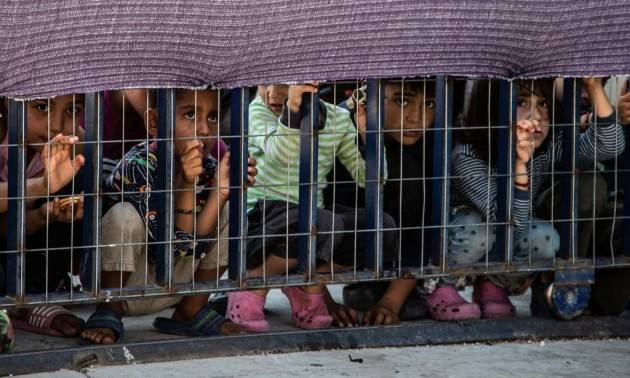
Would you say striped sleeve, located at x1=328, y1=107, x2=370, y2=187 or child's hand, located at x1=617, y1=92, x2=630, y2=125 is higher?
child's hand, located at x1=617, y1=92, x2=630, y2=125

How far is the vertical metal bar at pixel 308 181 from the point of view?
4.75 metres

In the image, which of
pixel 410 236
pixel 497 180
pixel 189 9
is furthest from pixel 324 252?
pixel 189 9

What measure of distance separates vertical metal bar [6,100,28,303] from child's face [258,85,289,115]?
1166 millimetres

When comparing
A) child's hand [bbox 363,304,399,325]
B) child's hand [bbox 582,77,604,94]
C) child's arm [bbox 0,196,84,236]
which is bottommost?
child's hand [bbox 363,304,399,325]

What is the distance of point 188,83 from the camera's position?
14.3ft

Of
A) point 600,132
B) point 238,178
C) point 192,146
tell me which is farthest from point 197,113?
point 600,132

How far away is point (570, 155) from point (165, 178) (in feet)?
5.02

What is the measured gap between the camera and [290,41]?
14.5 feet

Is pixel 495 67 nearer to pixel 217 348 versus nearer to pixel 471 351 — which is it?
pixel 471 351

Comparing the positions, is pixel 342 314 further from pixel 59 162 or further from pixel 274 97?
pixel 59 162

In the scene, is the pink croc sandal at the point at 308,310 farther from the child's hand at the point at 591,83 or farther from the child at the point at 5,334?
the child's hand at the point at 591,83

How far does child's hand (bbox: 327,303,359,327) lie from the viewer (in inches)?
202

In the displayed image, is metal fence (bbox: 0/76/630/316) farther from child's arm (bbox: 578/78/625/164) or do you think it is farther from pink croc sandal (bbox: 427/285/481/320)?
pink croc sandal (bbox: 427/285/481/320)

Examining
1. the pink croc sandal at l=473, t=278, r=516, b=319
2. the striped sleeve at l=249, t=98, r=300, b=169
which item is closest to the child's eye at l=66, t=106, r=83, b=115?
the striped sleeve at l=249, t=98, r=300, b=169
